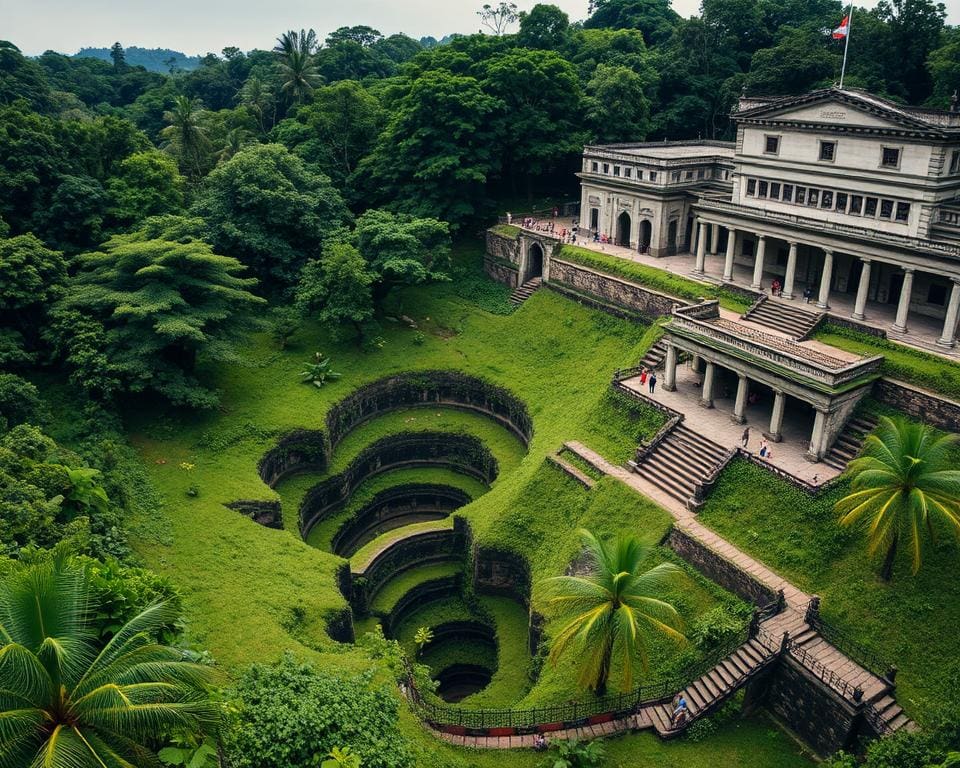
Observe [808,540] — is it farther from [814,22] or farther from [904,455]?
[814,22]

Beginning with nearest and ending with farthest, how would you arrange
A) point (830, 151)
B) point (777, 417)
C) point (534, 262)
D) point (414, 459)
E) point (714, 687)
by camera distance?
point (714, 687) < point (777, 417) < point (830, 151) < point (414, 459) < point (534, 262)

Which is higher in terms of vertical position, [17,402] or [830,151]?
[830,151]

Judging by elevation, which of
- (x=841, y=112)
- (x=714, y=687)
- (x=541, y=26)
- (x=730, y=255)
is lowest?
(x=714, y=687)

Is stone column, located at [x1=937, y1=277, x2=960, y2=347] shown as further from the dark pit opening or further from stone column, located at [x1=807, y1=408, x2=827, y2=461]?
the dark pit opening

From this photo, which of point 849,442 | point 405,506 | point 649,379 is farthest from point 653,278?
point 405,506

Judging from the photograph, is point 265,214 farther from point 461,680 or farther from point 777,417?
point 777,417

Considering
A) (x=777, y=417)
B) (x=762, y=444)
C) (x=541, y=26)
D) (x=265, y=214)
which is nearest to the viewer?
(x=777, y=417)

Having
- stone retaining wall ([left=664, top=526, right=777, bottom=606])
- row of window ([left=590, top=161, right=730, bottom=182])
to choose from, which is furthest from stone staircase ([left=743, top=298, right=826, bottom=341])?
stone retaining wall ([left=664, top=526, right=777, bottom=606])
